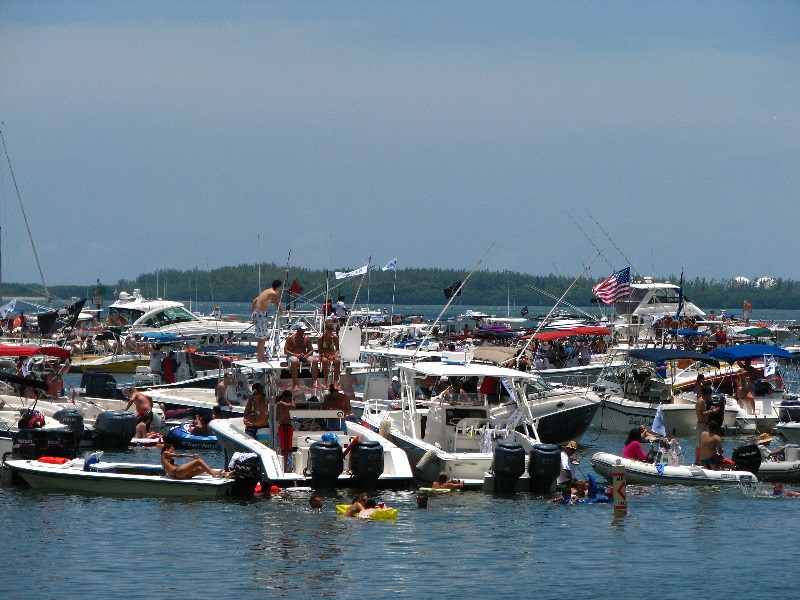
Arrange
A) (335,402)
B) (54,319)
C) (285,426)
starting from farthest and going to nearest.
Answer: (54,319) → (335,402) → (285,426)

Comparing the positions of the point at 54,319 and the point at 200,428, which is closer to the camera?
the point at 200,428

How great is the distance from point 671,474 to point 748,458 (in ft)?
5.31

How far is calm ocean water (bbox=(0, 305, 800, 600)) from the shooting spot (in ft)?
53.5

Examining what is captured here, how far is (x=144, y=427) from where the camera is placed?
1192 inches

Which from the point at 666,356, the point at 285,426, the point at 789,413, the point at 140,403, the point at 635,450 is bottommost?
the point at 635,450

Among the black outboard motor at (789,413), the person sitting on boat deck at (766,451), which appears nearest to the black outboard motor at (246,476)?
the person sitting on boat deck at (766,451)

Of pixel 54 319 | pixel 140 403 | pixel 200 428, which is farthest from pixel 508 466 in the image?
pixel 54 319

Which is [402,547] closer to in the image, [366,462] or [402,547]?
[402,547]

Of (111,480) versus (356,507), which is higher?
(111,480)

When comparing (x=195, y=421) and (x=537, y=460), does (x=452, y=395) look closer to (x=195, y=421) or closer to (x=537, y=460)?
(x=537, y=460)

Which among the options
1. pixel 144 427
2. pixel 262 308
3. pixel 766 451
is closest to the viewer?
pixel 766 451

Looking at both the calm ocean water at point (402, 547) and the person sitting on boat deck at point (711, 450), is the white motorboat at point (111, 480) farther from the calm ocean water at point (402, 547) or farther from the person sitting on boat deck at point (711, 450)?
the person sitting on boat deck at point (711, 450)

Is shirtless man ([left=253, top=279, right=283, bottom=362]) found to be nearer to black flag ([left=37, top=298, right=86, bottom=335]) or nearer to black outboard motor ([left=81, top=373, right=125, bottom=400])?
black flag ([left=37, top=298, right=86, bottom=335])

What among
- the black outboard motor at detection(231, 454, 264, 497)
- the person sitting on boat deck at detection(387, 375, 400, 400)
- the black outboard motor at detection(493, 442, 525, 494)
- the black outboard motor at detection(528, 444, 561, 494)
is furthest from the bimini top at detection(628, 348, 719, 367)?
the black outboard motor at detection(231, 454, 264, 497)
